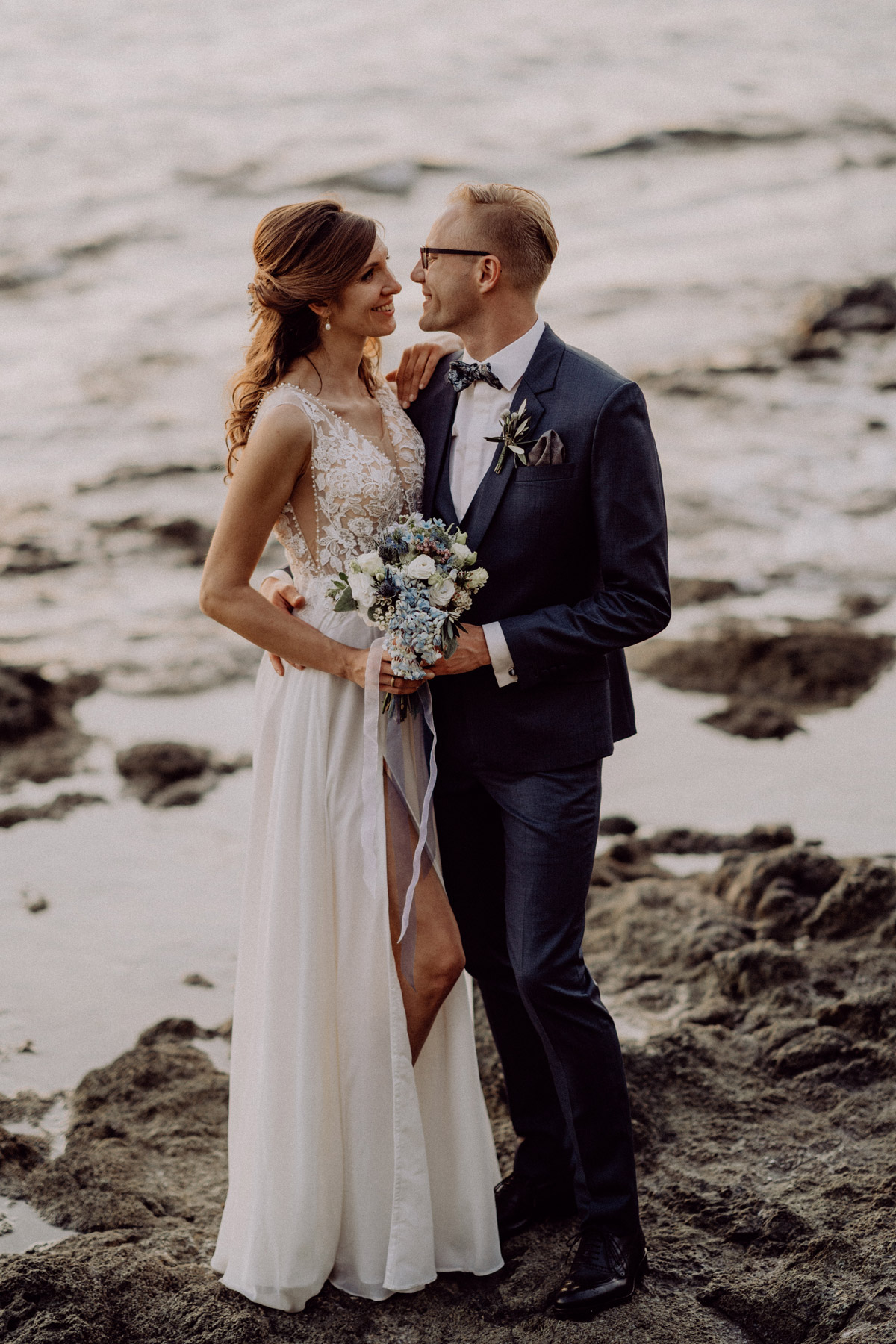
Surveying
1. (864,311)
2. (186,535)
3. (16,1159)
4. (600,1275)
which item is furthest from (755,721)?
(864,311)

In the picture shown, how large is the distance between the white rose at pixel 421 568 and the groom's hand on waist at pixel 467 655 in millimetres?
215

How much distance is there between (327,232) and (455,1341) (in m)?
2.43

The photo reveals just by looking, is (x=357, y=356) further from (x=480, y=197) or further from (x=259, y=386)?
(x=480, y=197)

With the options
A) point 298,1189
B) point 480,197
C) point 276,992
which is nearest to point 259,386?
point 480,197

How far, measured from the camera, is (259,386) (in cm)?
311

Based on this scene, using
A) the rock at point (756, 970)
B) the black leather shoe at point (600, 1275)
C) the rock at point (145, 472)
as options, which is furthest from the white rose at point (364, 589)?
the rock at point (145, 472)

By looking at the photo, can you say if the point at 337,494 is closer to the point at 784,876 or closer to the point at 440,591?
the point at 440,591

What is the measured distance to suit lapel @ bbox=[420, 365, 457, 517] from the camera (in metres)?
3.12

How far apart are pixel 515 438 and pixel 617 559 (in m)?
0.35

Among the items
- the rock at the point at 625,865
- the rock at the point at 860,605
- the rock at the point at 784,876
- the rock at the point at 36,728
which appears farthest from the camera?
the rock at the point at 860,605

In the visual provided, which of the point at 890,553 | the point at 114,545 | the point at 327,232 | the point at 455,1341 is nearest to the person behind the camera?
the point at 455,1341

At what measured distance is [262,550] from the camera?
2945mm

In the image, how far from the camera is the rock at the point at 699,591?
8719mm

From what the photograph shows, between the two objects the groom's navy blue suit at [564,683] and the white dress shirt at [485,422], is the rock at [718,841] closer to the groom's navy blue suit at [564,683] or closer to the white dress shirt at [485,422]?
the groom's navy blue suit at [564,683]
